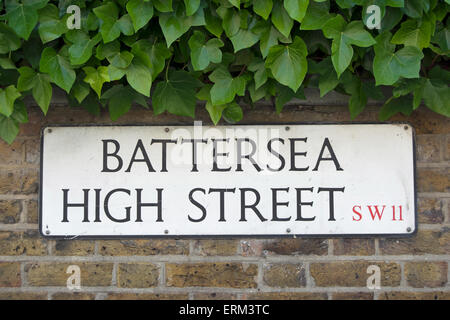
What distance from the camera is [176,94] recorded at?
4.85ft

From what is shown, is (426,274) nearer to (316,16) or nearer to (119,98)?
(316,16)

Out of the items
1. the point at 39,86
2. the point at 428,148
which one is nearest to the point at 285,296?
the point at 428,148

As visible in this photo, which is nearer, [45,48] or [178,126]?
[45,48]

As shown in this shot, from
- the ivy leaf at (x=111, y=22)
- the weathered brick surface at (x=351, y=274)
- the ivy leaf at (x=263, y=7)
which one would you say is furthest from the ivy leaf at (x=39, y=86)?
the weathered brick surface at (x=351, y=274)

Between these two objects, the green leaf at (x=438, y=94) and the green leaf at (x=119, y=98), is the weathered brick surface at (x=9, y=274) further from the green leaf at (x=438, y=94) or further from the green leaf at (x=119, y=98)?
the green leaf at (x=438, y=94)

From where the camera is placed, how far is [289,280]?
1.58 meters

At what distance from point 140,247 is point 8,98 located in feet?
1.87

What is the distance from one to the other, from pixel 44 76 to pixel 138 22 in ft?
1.07

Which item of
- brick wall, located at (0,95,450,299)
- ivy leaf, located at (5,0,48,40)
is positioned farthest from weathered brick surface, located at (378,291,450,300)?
ivy leaf, located at (5,0,48,40)

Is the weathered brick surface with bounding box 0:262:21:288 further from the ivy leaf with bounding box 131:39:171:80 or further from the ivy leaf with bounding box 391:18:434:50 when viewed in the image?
the ivy leaf with bounding box 391:18:434:50

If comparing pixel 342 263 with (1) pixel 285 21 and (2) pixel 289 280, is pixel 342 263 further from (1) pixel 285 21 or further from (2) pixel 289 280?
(1) pixel 285 21

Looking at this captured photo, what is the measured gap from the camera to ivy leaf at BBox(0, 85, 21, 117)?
4.59 feet

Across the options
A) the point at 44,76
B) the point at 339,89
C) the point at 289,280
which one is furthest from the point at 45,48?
the point at 289,280
